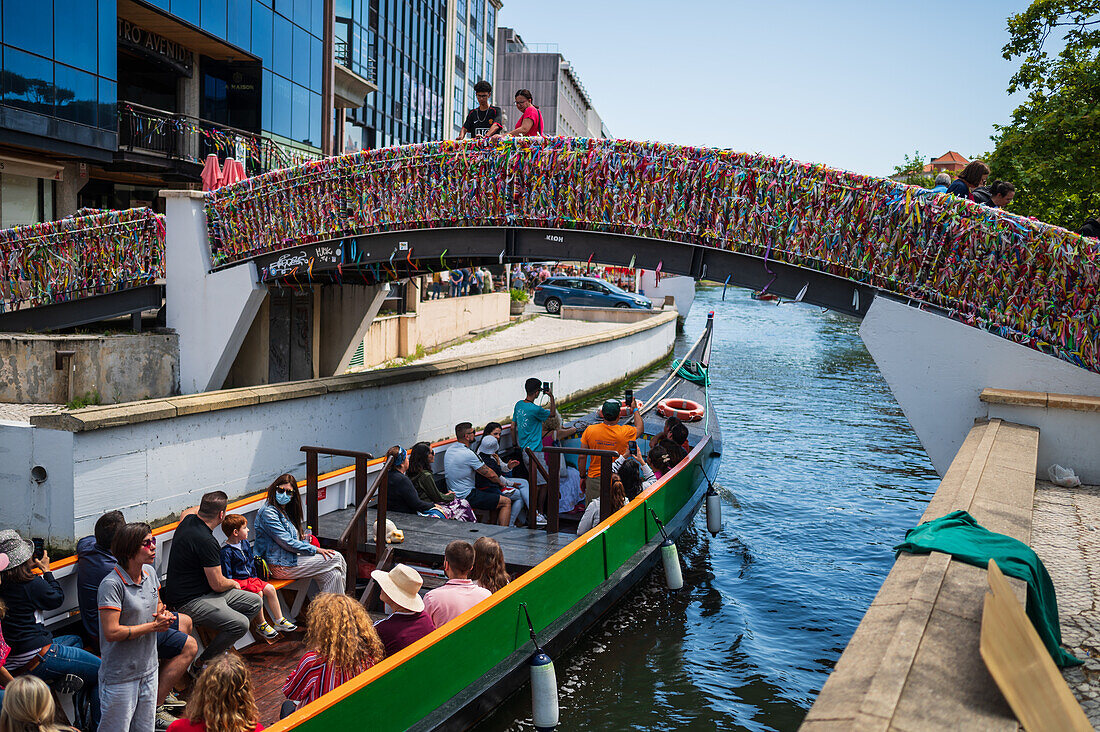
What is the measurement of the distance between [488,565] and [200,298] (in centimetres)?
899

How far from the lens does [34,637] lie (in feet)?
18.2

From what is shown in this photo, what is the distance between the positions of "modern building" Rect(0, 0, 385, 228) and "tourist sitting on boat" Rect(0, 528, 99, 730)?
1085 cm

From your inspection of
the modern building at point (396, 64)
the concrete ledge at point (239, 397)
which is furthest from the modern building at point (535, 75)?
the concrete ledge at point (239, 397)

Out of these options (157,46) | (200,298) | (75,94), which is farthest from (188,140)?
(200,298)

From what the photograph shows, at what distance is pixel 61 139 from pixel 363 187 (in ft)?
26.3

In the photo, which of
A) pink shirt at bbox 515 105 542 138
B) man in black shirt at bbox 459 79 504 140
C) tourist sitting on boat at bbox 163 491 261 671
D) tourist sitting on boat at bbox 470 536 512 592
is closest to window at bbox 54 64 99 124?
man in black shirt at bbox 459 79 504 140

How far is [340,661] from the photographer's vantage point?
534 centimetres

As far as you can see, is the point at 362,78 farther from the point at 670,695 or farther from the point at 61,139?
the point at 670,695

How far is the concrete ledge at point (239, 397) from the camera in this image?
9945 millimetres

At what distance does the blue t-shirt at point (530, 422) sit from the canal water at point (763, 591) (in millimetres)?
2269

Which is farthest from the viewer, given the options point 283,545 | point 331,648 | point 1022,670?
point 283,545

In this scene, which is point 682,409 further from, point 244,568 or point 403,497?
point 244,568

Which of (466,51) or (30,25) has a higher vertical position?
(466,51)

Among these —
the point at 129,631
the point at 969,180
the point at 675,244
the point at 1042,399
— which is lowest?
the point at 129,631
